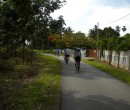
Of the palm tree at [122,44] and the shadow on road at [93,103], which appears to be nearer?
the shadow on road at [93,103]

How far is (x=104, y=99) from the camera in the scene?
11703 mm

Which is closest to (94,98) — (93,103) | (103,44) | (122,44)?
(93,103)

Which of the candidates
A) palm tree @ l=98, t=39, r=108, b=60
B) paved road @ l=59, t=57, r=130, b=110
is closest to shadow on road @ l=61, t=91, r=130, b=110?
paved road @ l=59, t=57, r=130, b=110

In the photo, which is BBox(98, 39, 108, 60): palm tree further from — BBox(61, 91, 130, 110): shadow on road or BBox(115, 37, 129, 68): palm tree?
BBox(61, 91, 130, 110): shadow on road

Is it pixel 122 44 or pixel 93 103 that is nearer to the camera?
pixel 93 103

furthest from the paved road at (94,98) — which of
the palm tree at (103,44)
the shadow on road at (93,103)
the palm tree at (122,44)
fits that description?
the palm tree at (103,44)

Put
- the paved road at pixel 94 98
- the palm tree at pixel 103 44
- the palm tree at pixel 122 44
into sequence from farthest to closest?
the palm tree at pixel 103 44
the palm tree at pixel 122 44
the paved road at pixel 94 98

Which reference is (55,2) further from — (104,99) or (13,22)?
(104,99)

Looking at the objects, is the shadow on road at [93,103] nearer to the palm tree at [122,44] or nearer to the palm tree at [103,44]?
the palm tree at [122,44]

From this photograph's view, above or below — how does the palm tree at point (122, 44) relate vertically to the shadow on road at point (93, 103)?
above

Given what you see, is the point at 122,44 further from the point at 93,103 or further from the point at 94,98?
the point at 93,103

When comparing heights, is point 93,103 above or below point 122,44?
below

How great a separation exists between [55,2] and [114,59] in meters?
8.91

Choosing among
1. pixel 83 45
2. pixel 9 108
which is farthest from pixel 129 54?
pixel 83 45
